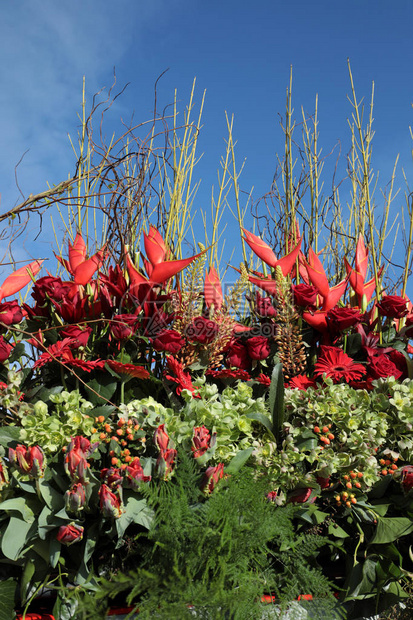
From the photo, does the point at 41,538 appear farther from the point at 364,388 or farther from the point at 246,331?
the point at 364,388

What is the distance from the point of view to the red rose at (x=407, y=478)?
124 cm

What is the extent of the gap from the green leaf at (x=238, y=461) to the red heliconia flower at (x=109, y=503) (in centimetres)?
24

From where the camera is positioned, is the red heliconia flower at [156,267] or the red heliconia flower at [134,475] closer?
the red heliconia flower at [134,475]

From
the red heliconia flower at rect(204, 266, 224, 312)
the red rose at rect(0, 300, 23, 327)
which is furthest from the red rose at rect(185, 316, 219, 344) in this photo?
the red rose at rect(0, 300, 23, 327)

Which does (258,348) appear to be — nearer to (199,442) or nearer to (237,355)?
(237,355)

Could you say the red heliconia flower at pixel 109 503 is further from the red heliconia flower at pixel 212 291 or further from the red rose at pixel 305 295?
the red rose at pixel 305 295

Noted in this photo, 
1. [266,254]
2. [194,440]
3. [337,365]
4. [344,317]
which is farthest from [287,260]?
[194,440]

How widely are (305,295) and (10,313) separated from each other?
2.74ft

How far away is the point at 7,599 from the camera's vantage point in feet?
3.44

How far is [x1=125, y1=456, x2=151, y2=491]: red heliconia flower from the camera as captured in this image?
39.9 inches

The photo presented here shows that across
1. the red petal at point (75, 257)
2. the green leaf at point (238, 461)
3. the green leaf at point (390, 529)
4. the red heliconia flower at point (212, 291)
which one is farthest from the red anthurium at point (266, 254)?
the green leaf at point (390, 529)

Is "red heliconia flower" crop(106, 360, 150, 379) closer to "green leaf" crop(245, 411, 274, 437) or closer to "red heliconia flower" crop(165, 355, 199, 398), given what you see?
"red heliconia flower" crop(165, 355, 199, 398)

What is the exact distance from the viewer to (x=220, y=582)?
812mm

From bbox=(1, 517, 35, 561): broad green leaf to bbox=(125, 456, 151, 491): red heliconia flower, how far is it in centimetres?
24
